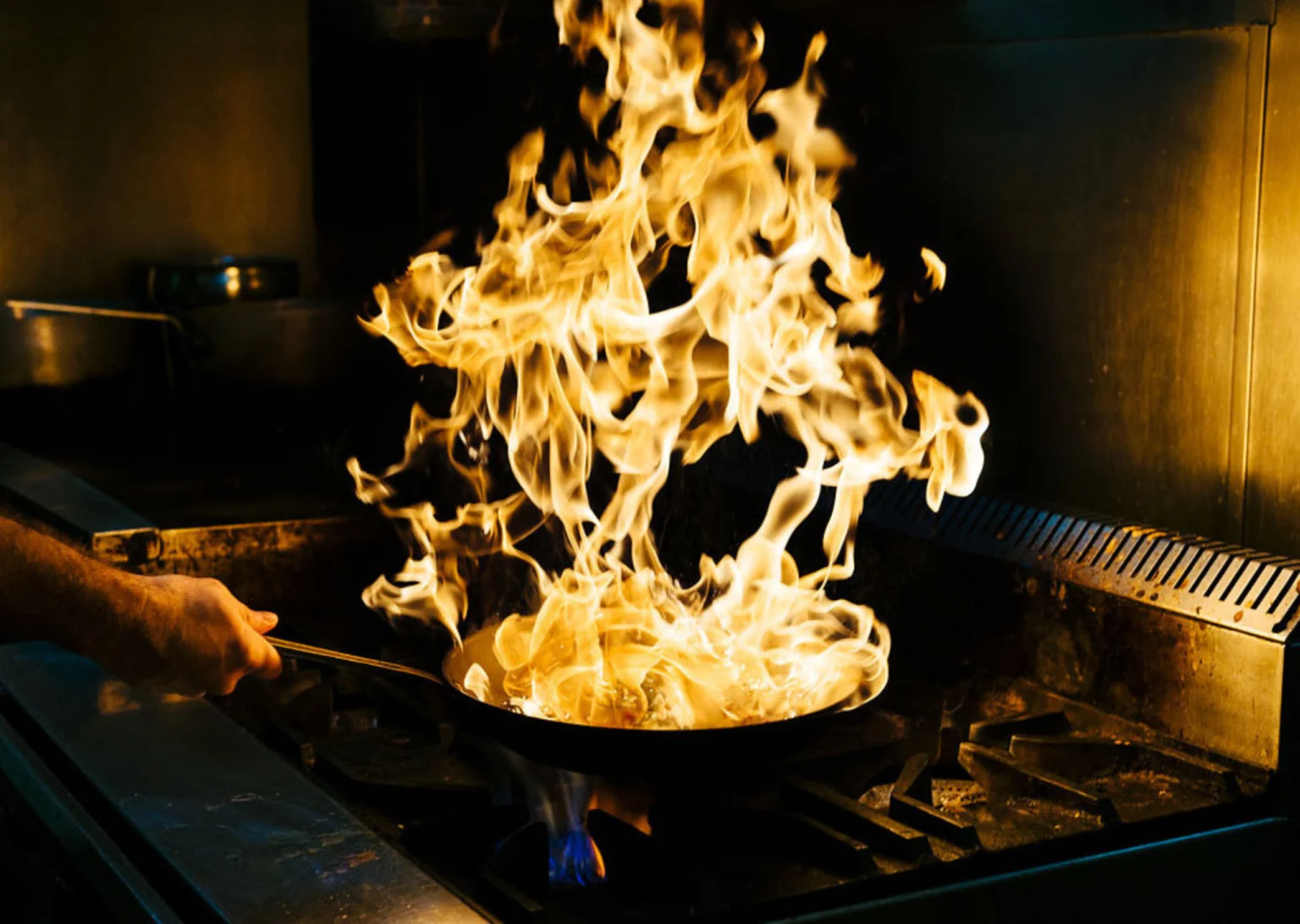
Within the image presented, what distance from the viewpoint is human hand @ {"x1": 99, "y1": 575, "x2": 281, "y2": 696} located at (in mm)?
1544

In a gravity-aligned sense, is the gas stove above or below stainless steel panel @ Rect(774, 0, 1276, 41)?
below

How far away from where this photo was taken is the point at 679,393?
2598mm

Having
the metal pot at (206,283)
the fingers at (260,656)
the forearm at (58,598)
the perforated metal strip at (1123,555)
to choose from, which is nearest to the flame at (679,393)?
the perforated metal strip at (1123,555)

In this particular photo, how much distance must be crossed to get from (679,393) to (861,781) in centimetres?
97

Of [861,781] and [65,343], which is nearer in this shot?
[861,781]

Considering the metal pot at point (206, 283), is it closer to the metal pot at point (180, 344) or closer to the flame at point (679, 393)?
the metal pot at point (180, 344)

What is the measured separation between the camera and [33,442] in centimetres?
341

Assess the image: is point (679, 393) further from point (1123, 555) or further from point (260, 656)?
point (260, 656)

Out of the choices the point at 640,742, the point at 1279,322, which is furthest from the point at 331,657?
the point at 1279,322

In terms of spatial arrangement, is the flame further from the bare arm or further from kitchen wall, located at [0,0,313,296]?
kitchen wall, located at [0,0,313,296]

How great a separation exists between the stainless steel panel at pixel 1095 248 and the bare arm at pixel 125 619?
4.33ft

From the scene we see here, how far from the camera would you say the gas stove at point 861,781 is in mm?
1430

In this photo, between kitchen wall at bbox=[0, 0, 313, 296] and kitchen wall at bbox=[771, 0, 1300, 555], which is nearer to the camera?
kitchen wall at bbox=[771, 0, 1300, 555]

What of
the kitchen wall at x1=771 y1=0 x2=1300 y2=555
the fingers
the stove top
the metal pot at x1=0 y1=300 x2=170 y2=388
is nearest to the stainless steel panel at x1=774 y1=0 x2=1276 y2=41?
the kitchen wall at x1=771 y1=0 x2=1300 y2=555
